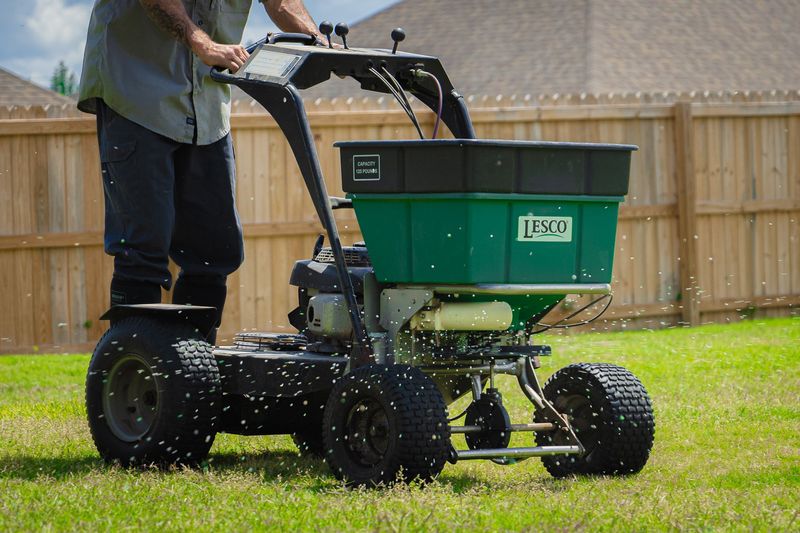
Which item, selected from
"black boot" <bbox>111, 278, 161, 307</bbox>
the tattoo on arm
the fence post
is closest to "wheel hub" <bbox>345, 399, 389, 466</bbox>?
"black boot" <bbox>111, 278, 161, 307</bbox>

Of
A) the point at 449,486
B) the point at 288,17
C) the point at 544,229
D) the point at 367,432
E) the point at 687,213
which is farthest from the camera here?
the point at 687,213

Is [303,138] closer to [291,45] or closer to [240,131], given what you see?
[291,45]

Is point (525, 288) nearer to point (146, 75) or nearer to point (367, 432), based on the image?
point (367, 432)

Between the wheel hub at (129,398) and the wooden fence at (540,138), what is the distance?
546 centimetres

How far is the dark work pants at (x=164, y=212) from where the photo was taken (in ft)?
16.2

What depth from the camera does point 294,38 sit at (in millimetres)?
4996

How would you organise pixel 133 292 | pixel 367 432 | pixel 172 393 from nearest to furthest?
1. pixel 367 432
2. pixel 172 393
3. pixel 133 292

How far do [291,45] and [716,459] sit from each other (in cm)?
220

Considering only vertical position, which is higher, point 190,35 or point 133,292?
point 190,35

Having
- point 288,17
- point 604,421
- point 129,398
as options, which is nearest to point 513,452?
point 604,421

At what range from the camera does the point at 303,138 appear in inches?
180

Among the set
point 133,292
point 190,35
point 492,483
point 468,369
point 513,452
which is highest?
point 190,35

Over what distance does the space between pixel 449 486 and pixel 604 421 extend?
2.24 ft

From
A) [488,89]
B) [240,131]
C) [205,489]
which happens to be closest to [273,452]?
[205,489]
